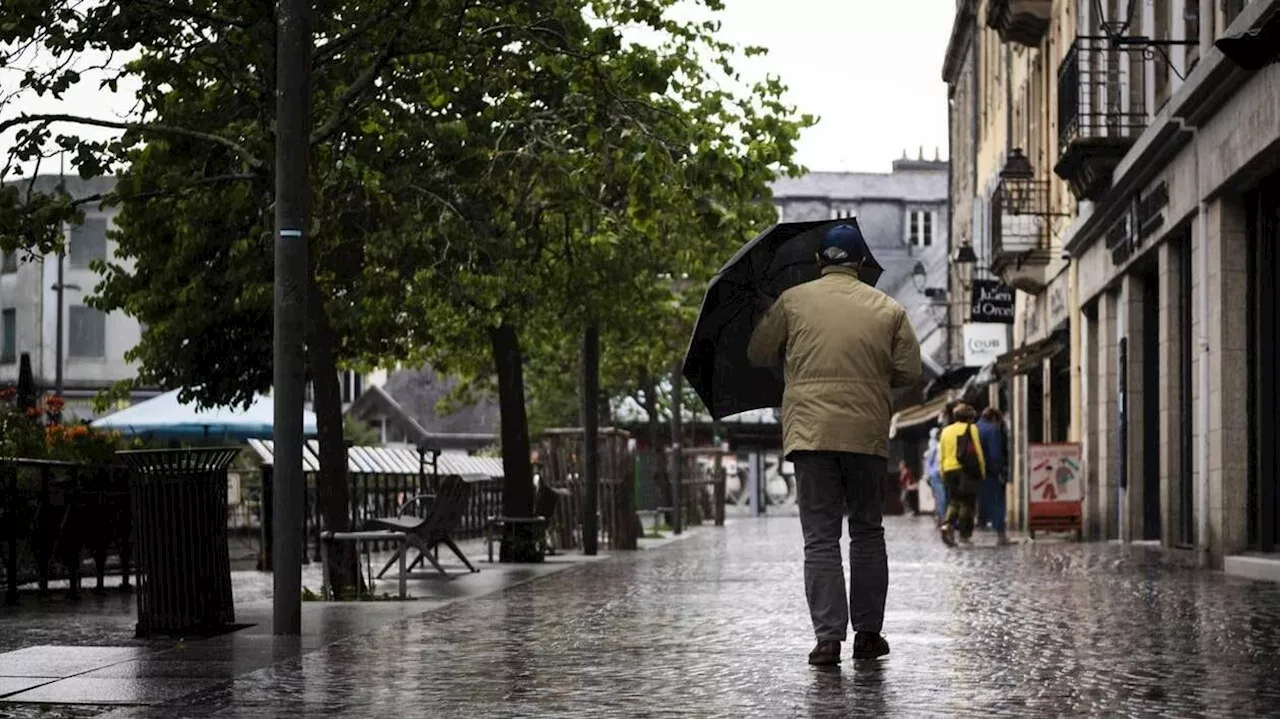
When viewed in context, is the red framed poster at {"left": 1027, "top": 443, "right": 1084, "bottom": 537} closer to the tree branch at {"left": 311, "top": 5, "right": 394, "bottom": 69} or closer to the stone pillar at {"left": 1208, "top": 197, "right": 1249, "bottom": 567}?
the stone pillar at {"left": 1208, "top": 197, "right": 1249, "bottom": 567}

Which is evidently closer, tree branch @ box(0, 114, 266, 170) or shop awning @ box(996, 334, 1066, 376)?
tree branch @ box(0, 114, 266, 170)

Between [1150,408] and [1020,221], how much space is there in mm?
8670

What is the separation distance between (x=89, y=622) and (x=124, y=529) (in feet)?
11.5

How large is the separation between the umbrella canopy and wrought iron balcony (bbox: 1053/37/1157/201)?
1041 cm

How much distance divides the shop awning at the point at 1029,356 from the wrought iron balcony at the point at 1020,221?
50.9 inches

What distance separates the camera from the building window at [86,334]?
8481cm

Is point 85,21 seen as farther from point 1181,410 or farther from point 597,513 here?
point 597,513

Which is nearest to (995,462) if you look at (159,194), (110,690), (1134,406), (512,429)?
(1134,406)

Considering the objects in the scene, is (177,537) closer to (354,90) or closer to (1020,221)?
(354,90)

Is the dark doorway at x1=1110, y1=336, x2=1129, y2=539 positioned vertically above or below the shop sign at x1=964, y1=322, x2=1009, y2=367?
below

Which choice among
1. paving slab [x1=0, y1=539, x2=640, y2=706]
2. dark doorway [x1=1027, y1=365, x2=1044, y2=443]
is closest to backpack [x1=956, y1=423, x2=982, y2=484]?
paving slab [x1=0, y1=539, x2=640, y2=706]

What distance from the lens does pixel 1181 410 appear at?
80.9 feet

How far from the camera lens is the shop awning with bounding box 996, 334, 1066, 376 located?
116 ft

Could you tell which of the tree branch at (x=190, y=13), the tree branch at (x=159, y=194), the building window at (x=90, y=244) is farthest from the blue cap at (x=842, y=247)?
the building window at (x=90, y=244)
